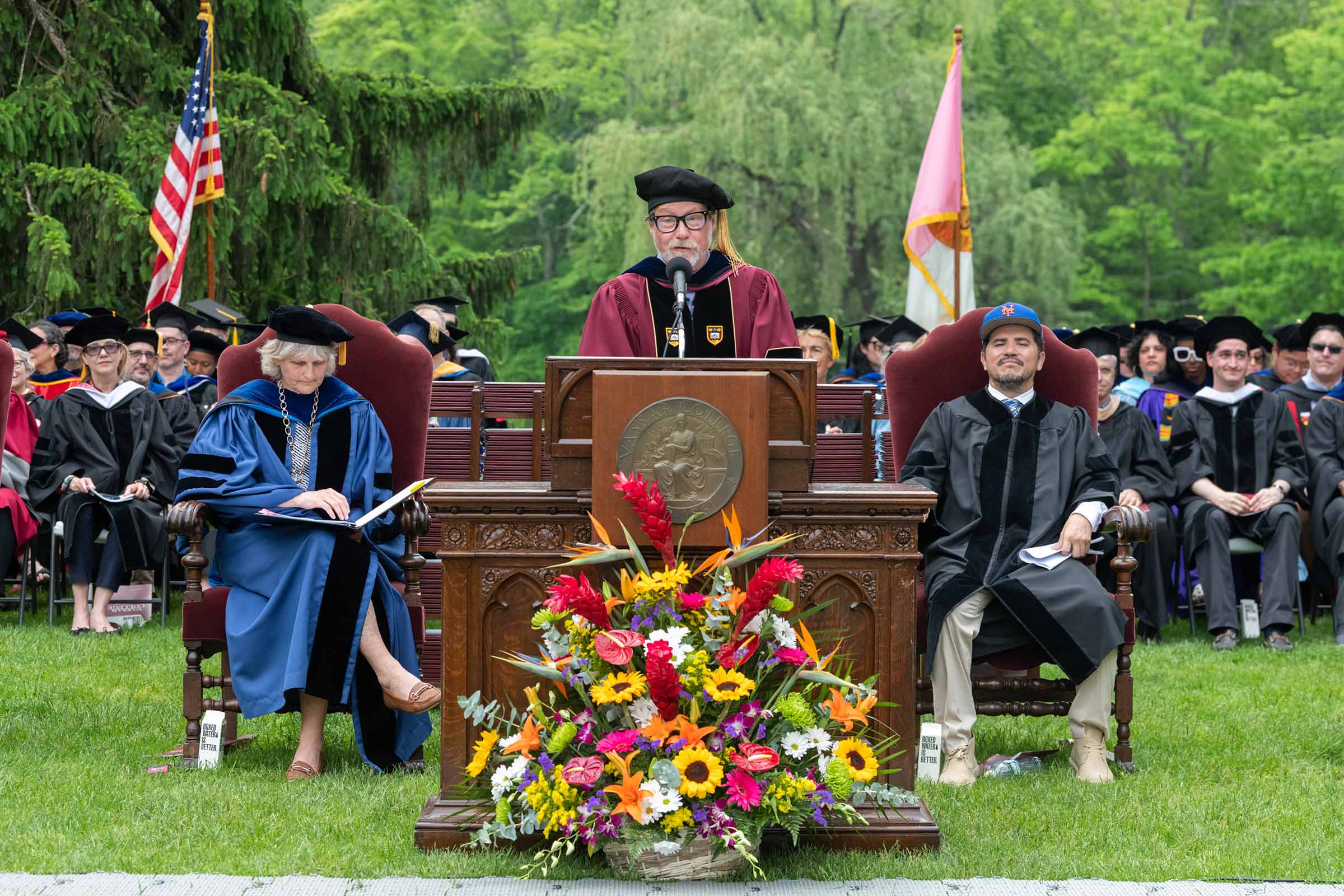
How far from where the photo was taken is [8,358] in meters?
6.07

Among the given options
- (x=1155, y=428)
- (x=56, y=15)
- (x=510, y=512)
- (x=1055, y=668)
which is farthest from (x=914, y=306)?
(x=510, y=512)

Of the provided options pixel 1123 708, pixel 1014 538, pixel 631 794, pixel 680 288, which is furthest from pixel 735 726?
pixel 1123 708

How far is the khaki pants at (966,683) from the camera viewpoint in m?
5.79

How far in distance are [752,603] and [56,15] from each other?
41.0 ft

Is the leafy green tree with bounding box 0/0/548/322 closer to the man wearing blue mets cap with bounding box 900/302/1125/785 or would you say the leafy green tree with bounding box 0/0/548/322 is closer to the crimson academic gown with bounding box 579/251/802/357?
the crimson academic gown with bounding box 579/251/802/357

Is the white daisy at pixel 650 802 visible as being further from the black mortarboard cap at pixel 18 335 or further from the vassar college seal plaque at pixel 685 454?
the black mortarboard cap at pixel 18 335

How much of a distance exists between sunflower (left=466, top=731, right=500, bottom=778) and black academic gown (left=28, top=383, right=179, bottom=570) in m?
5.61

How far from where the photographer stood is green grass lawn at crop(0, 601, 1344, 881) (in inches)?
174

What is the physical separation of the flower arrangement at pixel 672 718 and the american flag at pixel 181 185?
8725mm

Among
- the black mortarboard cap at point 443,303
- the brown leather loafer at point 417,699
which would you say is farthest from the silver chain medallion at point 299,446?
the black mortarboard cap at point 443,303

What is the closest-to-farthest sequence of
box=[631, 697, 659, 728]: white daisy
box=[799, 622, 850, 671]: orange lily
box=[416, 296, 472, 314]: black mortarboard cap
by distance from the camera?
box=[631, 697, 659, 728]: white daisy → box=[799, 622, 850, 671]: orange lily → box=[416, 296, 472, 314]: black mortarboard cap

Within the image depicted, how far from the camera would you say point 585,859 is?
442 cm

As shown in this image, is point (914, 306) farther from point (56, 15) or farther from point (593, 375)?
point (593, 375)

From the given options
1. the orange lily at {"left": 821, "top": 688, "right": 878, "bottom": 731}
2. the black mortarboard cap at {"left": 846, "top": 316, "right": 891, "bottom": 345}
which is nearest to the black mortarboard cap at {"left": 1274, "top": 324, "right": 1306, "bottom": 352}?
the black mortarboard cap at {"left": 846, "top": 316, "right": 891, "bottom": 345}
